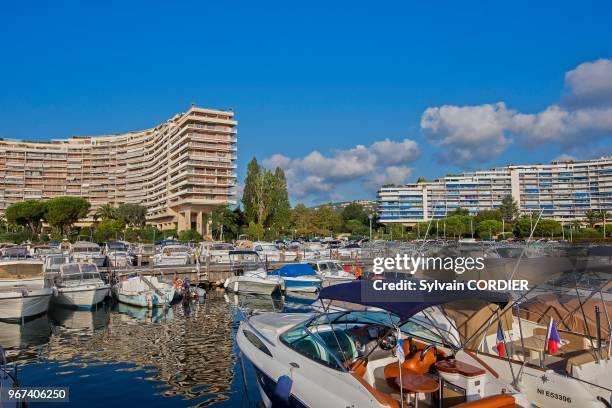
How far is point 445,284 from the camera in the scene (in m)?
8.05

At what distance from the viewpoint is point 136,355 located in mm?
14820

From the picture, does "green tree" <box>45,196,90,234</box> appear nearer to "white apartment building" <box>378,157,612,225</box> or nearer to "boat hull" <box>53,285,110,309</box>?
"boat hull" <box>53,285,110,309</box>

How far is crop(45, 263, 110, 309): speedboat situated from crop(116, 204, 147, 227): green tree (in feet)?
290

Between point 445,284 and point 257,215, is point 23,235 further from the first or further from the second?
point 445,284

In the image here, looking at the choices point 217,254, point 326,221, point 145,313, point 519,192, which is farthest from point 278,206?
point 519,192

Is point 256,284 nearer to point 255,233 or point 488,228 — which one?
point 255,233

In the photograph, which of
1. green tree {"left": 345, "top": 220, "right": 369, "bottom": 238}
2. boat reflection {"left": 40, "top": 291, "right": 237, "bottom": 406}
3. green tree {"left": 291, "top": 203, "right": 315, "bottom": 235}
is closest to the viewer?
boat reflection {"left": 40, "top": 291, "right": 237, "bottom": 406}

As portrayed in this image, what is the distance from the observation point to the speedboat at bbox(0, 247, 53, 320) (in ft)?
63.6

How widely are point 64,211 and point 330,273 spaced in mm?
83888

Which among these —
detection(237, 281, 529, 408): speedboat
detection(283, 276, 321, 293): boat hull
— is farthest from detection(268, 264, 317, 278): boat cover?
detection(237, 281, 529, 408): speedboat

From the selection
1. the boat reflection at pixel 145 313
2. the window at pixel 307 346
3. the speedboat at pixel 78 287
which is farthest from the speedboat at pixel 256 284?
the window at pixel 307 346

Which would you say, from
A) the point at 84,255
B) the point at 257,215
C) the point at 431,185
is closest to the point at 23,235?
the point at 257,215

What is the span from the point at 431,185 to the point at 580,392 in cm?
15085

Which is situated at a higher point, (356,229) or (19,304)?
(356,229)
